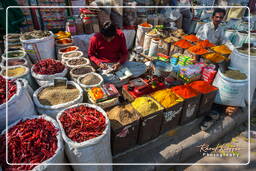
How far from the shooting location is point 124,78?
2957mm

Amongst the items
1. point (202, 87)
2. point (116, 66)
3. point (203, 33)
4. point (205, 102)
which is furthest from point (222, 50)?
point (116, 66)

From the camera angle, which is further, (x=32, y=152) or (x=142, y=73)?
(x=142, y=73)

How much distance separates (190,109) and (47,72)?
2.27 metres

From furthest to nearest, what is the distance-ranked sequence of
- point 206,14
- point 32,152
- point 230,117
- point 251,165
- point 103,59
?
point 206,14
point 103,59
point 230,117
point 251,165
point 32,152

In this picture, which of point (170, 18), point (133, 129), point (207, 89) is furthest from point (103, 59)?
point (170, 18)

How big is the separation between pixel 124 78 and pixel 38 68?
140 cm

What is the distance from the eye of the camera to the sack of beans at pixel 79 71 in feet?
8.68

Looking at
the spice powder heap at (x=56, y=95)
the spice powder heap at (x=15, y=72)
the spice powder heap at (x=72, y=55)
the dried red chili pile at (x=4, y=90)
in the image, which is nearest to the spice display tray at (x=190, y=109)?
the spice powder heap at (x=56, y=95)

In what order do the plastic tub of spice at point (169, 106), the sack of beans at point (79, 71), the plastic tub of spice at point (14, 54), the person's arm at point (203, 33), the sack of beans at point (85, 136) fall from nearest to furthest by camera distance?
the sack of beans at point (85, 136), the plastic tub of spice at point (169, 106), the sack of beans at point (79, 71), the plastic tub of spice at point (14, 54), the person's arm at point (203, 33)

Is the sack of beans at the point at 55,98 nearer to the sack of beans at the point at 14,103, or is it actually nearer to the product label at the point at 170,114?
the sack of beans at the point at 14,103

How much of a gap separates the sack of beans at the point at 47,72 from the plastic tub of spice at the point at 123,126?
114cm

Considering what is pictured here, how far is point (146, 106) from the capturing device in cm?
214

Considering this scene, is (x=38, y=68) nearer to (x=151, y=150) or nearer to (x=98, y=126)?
(x=98, y=126)

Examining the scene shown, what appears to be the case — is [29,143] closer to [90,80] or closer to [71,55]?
[90,80]
